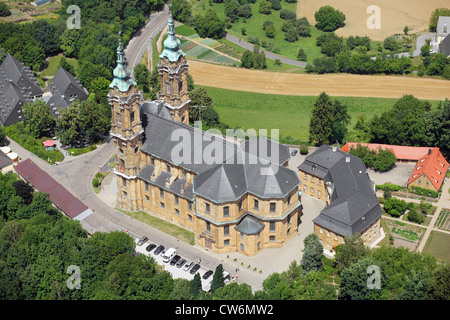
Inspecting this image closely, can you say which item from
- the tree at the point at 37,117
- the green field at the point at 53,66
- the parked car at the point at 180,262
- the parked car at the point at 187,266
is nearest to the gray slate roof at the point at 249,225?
the parked car at the point at 187,266

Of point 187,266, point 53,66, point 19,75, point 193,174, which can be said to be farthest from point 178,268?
point 53,66

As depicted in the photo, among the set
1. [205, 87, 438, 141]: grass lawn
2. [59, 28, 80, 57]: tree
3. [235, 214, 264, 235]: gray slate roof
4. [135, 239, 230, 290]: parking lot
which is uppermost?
[59, 28, 80, 57]: tree

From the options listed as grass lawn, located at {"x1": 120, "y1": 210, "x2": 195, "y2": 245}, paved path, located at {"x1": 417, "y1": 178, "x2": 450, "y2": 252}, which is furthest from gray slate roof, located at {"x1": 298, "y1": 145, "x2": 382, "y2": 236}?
grass lawn, located at {"x1": 120, "y1": 210, "x2": 195, "y2": 245}

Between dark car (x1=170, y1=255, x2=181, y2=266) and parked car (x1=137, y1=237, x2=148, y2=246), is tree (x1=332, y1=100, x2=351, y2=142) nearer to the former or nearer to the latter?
dark car (x1=170, y1=255, x2=181, y2=266)

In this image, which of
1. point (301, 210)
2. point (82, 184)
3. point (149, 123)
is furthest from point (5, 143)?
point (301, 210)

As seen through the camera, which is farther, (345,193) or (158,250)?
(345,193)

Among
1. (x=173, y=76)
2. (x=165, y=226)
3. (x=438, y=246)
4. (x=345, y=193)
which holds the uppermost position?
(x=173, y=76)

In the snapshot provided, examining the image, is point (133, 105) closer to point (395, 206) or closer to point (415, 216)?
point (395, 206)
